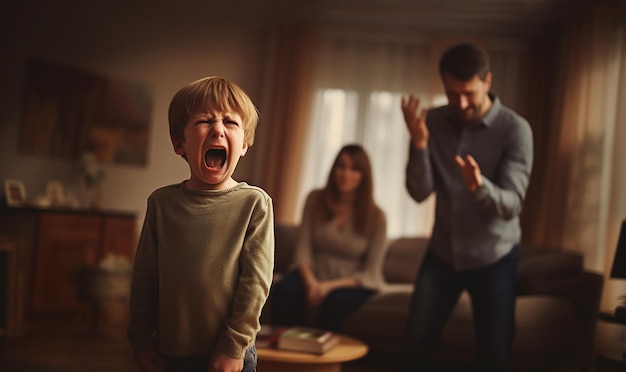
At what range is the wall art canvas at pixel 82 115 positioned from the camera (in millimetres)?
4828

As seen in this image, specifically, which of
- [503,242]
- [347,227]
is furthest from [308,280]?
[503,242]

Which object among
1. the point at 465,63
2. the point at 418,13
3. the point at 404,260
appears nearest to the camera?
the point at 465,63

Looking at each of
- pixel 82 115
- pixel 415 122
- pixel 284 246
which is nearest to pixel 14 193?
pixel 82 115

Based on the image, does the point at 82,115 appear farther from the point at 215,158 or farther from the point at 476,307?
the point at 215,158

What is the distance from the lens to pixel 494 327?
2.00m

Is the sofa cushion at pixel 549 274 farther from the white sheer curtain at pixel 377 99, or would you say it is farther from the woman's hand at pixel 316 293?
the white sheer curtain at pixel 377 99

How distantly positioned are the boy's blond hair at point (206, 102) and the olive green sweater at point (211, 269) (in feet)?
0.40

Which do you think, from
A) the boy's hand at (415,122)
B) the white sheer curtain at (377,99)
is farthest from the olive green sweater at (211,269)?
the white sheer curtain at (377,99)

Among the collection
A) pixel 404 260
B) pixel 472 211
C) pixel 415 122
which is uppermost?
pixel 415 122

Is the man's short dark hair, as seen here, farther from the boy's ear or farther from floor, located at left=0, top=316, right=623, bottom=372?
floor, located at left=0, top=316, right=623, bottom=372

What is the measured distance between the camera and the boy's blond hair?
110 centimetres

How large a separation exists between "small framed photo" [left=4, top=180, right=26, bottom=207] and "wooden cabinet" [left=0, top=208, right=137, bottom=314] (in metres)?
0.06

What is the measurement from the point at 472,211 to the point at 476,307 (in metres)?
0.31

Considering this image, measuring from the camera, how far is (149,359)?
44.2 inches
